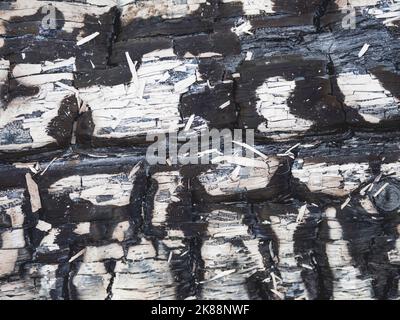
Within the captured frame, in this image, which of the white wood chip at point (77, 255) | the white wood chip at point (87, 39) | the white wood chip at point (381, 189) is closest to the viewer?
the white wood chip at point (381, 189)

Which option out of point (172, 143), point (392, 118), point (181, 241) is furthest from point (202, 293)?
point (392, 118)

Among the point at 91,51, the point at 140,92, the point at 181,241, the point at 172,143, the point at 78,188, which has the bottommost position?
the point at 181,241

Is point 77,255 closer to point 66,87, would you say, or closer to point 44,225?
point 44,225

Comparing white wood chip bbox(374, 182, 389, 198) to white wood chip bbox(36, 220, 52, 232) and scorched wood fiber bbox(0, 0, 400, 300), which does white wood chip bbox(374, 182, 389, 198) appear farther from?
white wood chip bbox(36, 220, 52, 232)

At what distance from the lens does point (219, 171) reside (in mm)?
2061

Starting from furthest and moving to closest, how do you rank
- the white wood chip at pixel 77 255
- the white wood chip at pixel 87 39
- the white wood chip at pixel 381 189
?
the white wood chip at pixel 87 39 < the white wood chip at pixel 77 255 < the white wood chip at pixel 381 189

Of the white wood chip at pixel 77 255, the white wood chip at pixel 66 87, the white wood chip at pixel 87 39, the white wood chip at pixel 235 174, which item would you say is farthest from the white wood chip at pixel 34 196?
the white wood chip at pixel 235 174

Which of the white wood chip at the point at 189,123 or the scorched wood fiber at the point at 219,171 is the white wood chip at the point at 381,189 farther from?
the white wood chip at the point at 189,123

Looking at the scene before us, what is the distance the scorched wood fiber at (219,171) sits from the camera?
6.67 ft

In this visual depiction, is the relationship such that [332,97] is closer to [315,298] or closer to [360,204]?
[360,204]

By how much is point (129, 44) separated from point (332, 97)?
2.91ft

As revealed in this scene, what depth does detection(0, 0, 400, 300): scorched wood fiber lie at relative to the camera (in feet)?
6.67

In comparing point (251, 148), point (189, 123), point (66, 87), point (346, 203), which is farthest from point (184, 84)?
point (346, 203)

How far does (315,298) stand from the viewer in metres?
2.07
